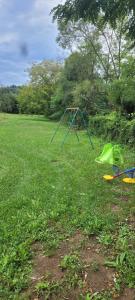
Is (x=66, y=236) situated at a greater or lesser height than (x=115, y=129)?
lesser

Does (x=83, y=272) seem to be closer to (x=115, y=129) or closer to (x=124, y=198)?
(x=124, y=198)

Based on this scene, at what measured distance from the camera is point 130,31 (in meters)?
3.24

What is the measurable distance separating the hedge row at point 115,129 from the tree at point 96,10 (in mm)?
5532

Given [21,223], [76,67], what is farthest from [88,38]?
[21,223]

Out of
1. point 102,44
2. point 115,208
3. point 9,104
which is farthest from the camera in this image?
point 9,104

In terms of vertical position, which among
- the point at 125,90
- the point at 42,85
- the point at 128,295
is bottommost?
the point at 128,295

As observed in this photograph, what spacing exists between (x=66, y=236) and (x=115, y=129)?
728cm

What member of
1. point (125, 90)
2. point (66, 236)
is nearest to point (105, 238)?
point (66, 236)

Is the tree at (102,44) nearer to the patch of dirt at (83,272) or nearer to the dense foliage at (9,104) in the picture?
the patch of dirt at (83,272)

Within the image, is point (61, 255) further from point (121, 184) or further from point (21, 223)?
point (121, 184)

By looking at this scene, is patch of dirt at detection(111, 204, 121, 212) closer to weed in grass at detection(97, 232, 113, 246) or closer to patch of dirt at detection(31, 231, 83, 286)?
weed in grass at detection(97, 232, 113, 246)

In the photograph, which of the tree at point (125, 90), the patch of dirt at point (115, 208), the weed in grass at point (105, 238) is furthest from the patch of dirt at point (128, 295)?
the tree at point (125, 90)

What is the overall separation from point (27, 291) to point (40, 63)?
26.5 metres

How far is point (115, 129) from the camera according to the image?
9.86 meters
